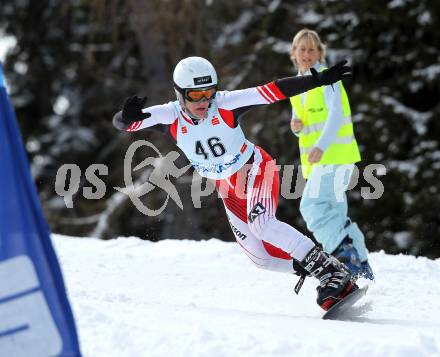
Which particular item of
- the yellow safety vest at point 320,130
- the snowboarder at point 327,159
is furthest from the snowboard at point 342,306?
the yellow safety vest at point 320,130

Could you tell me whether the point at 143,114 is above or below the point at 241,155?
above

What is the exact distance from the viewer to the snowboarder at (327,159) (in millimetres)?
7340

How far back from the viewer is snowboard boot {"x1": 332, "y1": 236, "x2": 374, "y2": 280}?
7.37 metres

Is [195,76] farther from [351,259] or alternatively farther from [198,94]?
[351,259]

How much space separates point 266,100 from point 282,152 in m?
9.63

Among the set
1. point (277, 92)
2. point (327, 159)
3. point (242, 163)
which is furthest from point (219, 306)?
point (327, 159)

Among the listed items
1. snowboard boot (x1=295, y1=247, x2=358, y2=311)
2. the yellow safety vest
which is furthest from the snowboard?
the yellow safety vest

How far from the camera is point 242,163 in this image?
20.4ft

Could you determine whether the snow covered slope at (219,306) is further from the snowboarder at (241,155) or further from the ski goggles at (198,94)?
the ski goggles at (198,94)

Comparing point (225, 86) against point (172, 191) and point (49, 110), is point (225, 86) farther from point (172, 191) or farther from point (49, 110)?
point (49, 110)

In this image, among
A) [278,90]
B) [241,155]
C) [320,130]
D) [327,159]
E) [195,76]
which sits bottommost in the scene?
[327,159]

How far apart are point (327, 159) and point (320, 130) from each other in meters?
0.24

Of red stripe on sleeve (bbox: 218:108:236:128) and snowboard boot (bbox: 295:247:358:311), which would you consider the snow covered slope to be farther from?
red stripe on sleeve (bbox: 218:108:236:128)

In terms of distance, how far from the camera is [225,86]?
15.8 m
